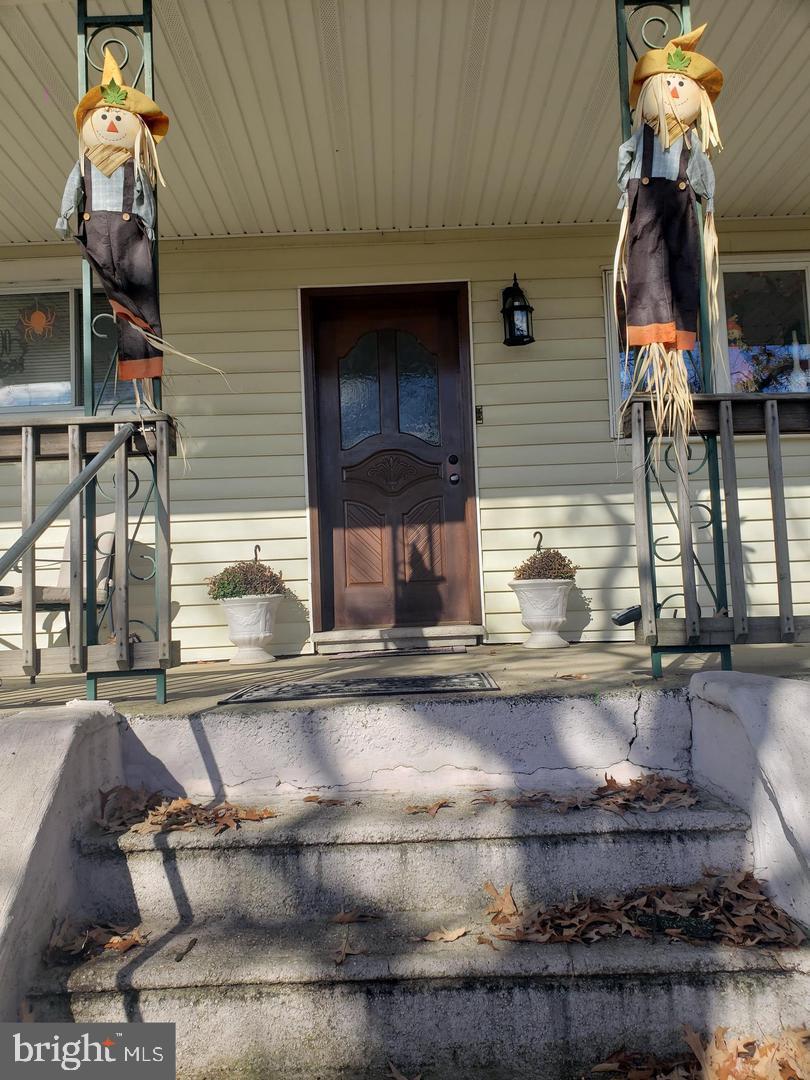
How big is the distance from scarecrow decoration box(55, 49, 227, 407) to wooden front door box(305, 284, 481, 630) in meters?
2.31

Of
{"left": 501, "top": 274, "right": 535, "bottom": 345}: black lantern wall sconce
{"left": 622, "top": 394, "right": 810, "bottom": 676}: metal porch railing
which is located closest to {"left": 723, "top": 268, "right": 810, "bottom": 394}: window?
{"left": 501, "top": 274, "right": 535, "bottom": 345}: black lantern wall sconce

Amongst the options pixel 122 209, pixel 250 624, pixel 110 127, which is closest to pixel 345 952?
pixel 122 209

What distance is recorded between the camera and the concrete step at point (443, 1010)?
1773 millimetres

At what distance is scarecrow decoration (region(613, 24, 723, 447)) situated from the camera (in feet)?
9.13

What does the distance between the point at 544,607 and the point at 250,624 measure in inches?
66.6

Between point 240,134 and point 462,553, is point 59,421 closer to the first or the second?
point 240,134

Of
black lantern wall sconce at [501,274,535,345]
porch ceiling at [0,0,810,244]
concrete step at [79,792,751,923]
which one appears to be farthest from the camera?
black lantern wall sconce at [501,274,535,345]

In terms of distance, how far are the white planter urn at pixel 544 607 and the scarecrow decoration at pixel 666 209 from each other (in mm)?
2109

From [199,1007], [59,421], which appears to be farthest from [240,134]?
[199,1007]

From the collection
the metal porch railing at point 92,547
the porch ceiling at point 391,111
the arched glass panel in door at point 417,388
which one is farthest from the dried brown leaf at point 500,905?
the arched glass panel in door at point 417,388

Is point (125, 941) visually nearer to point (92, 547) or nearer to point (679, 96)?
point (92, 547)

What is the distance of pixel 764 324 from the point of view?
5.33 m

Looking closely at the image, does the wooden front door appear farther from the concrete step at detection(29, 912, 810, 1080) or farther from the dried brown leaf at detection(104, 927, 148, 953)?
the concrete step at detection(29, 912, 810, 1080)

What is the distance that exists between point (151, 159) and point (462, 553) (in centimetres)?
300
